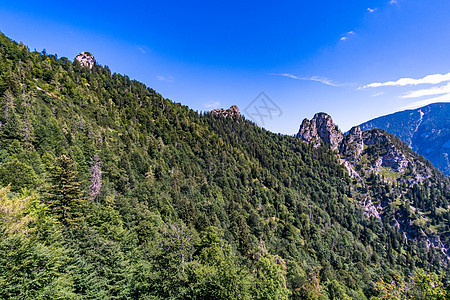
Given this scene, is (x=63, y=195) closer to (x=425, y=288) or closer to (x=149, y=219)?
(x=149, y=219)

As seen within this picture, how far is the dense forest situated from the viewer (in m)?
17.7

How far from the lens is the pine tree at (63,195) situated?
2483 cm

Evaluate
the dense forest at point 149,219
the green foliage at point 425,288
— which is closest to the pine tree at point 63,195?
the dense forest at point 149,219

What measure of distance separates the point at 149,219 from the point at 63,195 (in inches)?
1146

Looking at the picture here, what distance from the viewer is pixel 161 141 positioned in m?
147

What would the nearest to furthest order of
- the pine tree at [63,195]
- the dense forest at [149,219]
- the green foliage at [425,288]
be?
1. the green foliage at [425,288]
2. the dense forest at [149,219]
3. the pine tree at [63,195]

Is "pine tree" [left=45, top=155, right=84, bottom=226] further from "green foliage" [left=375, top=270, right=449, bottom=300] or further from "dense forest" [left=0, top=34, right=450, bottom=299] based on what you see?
"green foliage" [left=375, top=270, right=449, bottom=300]

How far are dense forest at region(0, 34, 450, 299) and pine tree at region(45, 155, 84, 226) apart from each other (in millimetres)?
156

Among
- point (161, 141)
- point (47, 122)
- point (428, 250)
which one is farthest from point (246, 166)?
point (428, 250)

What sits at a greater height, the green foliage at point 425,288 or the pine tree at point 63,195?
the pine tree at point 63,195

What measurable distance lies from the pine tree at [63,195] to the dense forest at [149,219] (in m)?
0.16

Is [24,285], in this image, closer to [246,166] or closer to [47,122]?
[47,122]

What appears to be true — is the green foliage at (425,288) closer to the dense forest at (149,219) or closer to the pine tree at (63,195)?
the dense forest at (149,219)

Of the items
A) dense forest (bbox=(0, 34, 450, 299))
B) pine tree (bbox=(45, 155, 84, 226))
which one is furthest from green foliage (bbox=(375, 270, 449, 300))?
pine tree (bbox=(45, 155, 84, 226))
